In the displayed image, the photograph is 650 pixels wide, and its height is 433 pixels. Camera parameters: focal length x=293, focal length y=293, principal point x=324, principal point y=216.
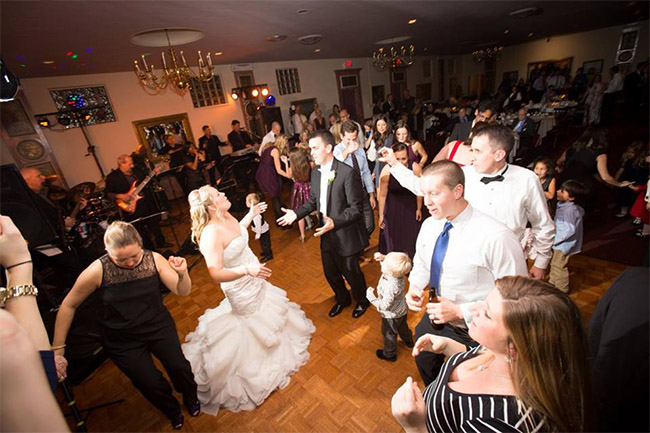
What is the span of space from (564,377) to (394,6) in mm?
5308

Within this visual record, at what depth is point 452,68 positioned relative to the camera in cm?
1784

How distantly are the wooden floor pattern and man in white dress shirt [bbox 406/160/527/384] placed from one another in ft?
2.64

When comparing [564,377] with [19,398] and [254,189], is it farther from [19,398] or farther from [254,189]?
[254,189]

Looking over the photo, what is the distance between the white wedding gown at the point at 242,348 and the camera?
7.23ft

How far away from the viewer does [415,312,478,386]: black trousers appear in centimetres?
165

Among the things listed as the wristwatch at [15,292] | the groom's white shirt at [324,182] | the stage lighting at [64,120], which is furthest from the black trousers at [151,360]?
the stage lighting at [64,120]

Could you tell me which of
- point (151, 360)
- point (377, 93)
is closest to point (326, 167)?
point (151, 360)

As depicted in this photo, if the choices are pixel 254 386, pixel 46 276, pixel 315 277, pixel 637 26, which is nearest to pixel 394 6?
pixel 315 277

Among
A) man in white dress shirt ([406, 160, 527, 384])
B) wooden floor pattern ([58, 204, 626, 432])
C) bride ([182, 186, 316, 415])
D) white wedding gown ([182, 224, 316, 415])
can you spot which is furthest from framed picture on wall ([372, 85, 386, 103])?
man in white dress shirt ([406, 160, 527, 384])

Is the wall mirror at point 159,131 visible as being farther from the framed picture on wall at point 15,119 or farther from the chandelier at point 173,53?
the chandelier at point 173,53

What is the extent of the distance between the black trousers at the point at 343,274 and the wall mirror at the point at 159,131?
20.3 ft

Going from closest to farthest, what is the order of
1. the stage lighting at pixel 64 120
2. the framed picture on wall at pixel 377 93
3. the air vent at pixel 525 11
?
the stage lighting at pixel 64 120
the air vent at pixel 525 11
the framed picture on wall at pixel 377 93

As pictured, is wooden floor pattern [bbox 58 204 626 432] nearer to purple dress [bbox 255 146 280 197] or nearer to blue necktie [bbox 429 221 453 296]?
blue necktie [bbox 429 221 453 296]

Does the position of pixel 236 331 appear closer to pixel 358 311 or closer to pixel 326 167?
pixel 358 311
